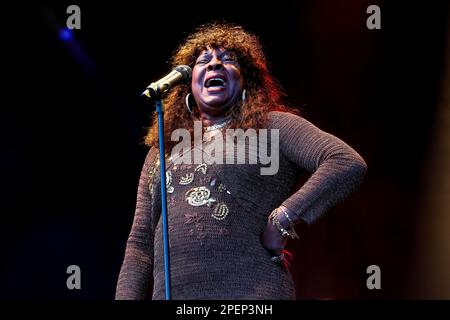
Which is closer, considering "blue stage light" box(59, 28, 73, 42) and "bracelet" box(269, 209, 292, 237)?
"bracelet" box(269, 209, 292, 237)

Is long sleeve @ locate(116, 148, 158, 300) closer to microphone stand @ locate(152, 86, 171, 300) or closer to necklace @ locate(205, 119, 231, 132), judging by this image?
necklace @ locate(205, 119, 231, 132)

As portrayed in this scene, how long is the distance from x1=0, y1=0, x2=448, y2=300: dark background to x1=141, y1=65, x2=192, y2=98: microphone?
1.59 m

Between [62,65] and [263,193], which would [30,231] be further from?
[263,193]

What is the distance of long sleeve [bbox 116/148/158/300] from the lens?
2.48 m

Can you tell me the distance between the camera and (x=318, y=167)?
2.30 m

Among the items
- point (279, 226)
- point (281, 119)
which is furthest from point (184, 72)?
point (279, 226)

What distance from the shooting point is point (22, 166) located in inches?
161

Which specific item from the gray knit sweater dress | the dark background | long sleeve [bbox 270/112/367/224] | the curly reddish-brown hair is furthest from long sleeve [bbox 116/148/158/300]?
the dark background

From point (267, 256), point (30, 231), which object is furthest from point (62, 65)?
point (267, 256)

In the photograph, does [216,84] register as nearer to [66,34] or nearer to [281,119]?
[281,119]

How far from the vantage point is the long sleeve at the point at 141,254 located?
2477 mm

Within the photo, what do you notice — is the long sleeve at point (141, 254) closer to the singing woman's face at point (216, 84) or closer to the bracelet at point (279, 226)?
the singing woman's face at point (216, 84)
